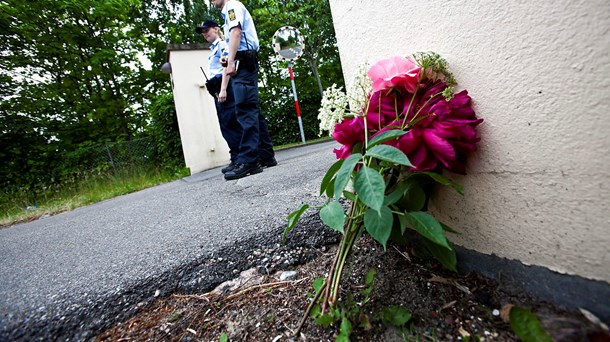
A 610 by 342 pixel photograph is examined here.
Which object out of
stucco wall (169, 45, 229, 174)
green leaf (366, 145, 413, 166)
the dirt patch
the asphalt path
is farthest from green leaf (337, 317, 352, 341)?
stucco wall (169, 45, 229, 174)

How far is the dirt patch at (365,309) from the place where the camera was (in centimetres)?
52

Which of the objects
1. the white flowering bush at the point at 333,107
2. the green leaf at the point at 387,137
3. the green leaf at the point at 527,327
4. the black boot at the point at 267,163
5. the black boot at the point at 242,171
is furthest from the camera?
the black boot at the point at 267,163

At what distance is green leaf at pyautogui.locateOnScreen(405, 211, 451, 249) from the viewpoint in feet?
1.60

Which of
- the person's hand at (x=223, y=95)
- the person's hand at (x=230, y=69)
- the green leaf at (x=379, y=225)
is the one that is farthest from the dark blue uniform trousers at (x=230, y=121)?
the green leaf at (x=379, y=225)

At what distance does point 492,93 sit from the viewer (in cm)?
57

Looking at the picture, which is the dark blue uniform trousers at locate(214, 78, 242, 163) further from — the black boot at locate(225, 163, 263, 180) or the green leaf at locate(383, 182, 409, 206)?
the green leaf at locate(383, 182, 409, 206)

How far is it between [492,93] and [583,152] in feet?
0.61

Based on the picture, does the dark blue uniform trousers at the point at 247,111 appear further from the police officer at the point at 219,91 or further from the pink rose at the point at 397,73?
the pink rose at the point at 397,73

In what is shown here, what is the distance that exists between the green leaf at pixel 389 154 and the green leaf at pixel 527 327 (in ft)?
1.04

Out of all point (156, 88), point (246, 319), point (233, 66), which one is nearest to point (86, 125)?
point (156, 88)

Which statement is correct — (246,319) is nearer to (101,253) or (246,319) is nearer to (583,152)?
(583,152)

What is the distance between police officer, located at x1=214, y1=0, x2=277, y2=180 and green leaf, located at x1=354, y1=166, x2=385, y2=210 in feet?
7.92

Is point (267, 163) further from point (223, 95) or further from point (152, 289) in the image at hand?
point (152, 289)

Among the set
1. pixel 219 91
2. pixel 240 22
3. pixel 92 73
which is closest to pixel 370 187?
pixel 240 22
